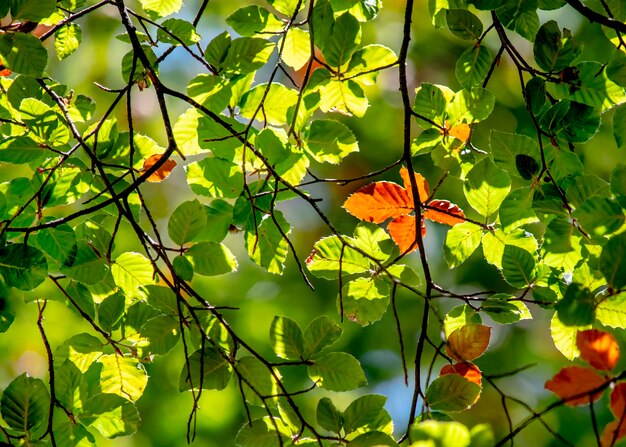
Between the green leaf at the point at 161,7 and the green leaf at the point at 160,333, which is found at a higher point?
the green leaf at the point at 161,7

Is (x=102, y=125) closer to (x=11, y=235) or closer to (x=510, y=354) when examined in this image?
(x=11, y=235)

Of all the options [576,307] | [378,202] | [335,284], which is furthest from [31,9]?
[335,284]

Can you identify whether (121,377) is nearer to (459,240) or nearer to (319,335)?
(319,335)

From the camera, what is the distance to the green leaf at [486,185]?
0.96 metres

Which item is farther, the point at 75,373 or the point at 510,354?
the point at 510,354

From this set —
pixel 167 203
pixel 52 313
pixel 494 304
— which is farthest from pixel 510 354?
pixel 494 304

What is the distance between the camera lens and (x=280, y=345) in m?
0.91

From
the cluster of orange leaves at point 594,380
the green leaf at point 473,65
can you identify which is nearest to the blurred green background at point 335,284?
the green leaf at point 473,65

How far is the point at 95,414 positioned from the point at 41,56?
444 mm

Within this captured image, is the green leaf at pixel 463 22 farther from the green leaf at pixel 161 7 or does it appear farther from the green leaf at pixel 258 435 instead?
the green leaf at pixel 258 435

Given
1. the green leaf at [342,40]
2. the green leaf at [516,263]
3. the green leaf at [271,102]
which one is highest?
the green leaf at [342,40]

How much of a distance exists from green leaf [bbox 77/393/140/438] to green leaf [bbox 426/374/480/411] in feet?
1.18

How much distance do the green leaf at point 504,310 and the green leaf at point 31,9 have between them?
651 millimetres

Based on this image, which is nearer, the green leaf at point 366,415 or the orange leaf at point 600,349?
the orange leaf at point 600,349
